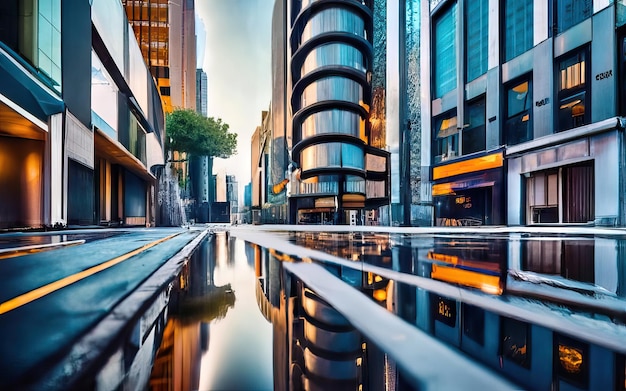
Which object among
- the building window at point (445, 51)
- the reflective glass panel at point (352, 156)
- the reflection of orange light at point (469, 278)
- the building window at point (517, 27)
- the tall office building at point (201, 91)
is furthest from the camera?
the tall office building at point (201, 91)

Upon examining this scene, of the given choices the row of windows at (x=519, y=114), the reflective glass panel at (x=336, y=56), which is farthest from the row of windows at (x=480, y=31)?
the reflective glass panel at (x=336, y=56)

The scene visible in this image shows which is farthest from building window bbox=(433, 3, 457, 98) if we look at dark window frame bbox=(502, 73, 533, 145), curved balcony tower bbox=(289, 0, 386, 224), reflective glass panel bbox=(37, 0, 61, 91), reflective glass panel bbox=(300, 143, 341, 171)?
reflective glass panel bbox=(37, 0, 61, 91)

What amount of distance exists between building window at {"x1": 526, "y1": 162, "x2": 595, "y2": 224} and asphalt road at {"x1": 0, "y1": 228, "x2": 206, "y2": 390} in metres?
17.1

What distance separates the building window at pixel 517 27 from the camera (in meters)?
15.7

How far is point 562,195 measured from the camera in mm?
13797

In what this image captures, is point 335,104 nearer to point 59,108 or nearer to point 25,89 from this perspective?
point 59,108

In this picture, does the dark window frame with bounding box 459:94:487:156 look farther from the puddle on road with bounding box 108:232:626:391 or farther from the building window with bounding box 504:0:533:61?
the puddle on road with bounding box 108:232:626:391

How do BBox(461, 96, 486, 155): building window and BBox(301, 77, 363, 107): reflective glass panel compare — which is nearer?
BBox(461, 96, 486, 155): building window

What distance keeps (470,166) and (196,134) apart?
2428 cm

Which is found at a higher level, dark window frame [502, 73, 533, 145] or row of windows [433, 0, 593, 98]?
row of windows [433, 0, 593, 98]

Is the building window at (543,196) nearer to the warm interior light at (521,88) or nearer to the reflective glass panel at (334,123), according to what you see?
the warm interior light at (521,88)

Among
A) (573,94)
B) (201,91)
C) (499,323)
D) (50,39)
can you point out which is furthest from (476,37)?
(201,91)

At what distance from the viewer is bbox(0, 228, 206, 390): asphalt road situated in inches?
41.0

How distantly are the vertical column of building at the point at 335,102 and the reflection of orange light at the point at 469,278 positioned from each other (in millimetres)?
25181
